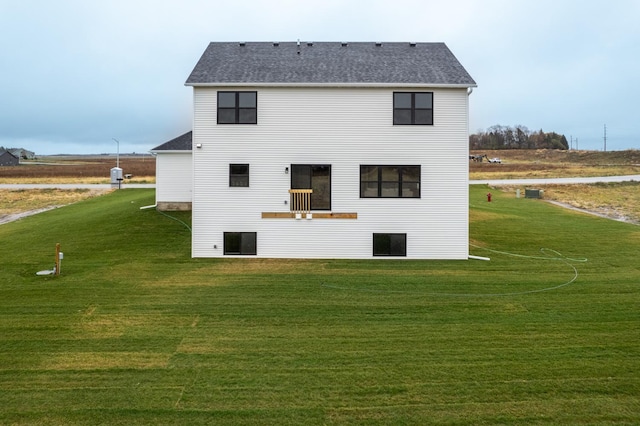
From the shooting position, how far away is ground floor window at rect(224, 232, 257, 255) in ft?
52.9

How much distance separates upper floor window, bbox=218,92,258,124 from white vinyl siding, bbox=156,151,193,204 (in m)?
6.48

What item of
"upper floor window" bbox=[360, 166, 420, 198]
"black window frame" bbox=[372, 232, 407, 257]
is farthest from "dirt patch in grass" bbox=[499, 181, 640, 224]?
"black window frame" bbox=[372, 232, 407, 257]

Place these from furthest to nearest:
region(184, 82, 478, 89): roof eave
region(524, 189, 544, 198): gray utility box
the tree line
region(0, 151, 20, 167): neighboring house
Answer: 1. the tree line
2. region(0, 151, 20, 167): neighboring house
3. region(524, 189, 544, 198): gray utility box
4. region(184, 82, 478, 89): roof eave

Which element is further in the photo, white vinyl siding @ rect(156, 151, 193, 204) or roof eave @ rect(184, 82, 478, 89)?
white vinyl siding @ rect(156, 151, 193, 204)

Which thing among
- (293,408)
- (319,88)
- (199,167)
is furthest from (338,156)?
(293,408)

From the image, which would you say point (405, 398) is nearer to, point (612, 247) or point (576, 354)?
point (576, 354)

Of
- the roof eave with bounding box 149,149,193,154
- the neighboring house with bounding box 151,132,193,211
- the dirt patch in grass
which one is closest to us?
the roof eave with bounding box 149,149,193,154

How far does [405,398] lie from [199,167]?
38.2ft

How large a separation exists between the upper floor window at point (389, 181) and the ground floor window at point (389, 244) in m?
1.37

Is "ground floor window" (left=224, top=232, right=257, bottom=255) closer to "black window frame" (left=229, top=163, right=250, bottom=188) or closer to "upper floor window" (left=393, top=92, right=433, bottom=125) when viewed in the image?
"black window frame" (left=229, top=163, right=250, bottom=188)

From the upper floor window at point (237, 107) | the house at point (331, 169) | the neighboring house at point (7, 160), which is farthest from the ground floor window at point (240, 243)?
the neighboring house at point (7, 160)

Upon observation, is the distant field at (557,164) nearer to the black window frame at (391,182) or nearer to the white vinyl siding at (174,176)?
the white vinyl siding at (174,176)

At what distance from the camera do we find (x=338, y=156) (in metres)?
16.0

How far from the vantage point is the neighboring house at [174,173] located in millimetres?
22219
